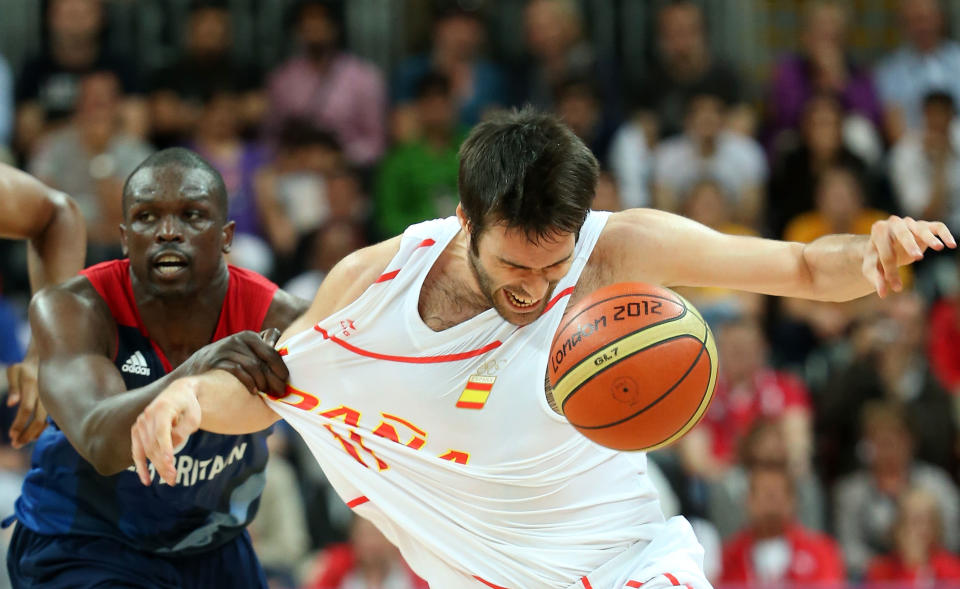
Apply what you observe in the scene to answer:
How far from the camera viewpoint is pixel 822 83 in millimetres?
10969

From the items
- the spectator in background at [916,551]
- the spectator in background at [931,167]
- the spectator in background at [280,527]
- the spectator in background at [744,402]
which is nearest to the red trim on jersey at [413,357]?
the spectator in background at [280,527]

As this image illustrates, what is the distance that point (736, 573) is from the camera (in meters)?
8.14

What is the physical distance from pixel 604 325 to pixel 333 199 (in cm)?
633

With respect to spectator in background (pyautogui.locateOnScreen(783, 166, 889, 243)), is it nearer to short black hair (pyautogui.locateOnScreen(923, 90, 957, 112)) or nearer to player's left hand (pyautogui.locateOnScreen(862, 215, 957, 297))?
short black hair (pyautogui.locateOnScreen(923, 90, 957, 112))

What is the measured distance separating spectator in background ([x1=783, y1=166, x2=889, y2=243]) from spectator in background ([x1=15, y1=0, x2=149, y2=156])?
17.5 feet

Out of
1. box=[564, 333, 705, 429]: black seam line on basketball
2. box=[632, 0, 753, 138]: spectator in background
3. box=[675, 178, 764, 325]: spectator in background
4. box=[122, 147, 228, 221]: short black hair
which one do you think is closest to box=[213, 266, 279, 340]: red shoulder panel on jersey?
box=[122, 147, 228, 221]: short black hair

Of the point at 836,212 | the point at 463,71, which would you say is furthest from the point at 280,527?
the point at 836,212

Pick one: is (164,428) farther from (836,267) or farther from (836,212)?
(836,212)

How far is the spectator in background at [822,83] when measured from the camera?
11.0 metres

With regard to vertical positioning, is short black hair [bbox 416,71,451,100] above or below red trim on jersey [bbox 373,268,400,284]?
below

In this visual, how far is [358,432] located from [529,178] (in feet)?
3.72

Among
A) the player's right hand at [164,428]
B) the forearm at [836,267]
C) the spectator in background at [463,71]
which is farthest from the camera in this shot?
the spectator in background at [463,71]

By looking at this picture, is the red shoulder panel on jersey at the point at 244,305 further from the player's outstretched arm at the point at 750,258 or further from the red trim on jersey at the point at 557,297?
the player's outstretched arm at the point at 750,258

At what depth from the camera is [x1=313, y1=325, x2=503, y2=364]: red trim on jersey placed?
4.36 meters
